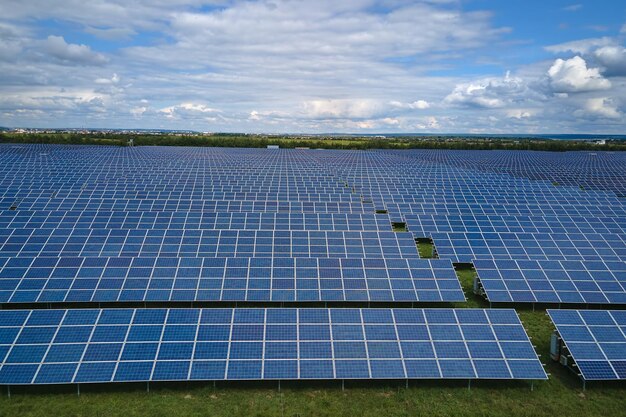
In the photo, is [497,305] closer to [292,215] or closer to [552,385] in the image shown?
[552,385]

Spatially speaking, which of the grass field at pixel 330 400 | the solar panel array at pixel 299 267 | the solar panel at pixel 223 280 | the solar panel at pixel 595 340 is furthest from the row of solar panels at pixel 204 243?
the grass field at pixel 330 400

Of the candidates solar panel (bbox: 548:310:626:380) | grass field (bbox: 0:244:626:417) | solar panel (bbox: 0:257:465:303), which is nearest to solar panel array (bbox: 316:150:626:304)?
solar panel (bbox: 548:310:626:380)

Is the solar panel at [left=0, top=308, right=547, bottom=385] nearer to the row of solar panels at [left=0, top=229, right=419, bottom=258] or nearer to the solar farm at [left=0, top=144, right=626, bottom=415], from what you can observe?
the solar farm at [left=0, top=144, right=626, bottom=415]

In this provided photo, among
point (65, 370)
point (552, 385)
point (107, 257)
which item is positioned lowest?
point (552, 385)

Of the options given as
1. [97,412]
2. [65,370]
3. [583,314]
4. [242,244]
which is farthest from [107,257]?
[583,314]

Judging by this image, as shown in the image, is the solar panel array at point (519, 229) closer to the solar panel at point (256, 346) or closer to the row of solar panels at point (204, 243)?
the row of solar panels at point (204, 243)

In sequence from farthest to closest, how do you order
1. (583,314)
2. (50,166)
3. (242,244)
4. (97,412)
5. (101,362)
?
(50,166), (242,244), (583,314), (101,362), (97,412)
